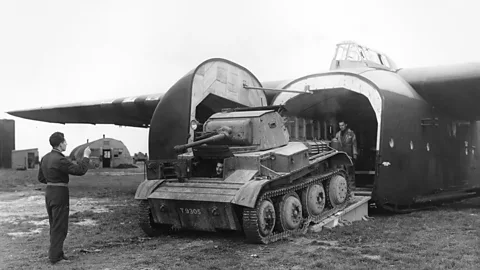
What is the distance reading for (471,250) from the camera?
22.5 feet

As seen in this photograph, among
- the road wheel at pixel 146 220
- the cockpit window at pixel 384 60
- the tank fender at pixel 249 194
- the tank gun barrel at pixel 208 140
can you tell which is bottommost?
the road wheel at pixel 146 220

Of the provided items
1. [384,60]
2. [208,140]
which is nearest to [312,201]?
[208,140]

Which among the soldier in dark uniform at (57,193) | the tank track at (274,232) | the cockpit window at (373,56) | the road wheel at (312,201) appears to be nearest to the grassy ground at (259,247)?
the tank track at (274,232)

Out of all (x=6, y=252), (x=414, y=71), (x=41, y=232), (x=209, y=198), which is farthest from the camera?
(x=414, y=71)

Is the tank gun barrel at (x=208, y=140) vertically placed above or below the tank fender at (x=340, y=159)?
above

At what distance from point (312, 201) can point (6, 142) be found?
26764mm

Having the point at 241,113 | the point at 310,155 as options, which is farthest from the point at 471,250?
the point at 241,113

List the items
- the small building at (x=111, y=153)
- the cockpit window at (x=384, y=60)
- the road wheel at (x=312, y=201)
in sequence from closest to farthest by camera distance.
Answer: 1. the road wheel at (x=312, y=201)
2. the cockpit window at (x=384, y=60)
3. the small building at (x=111, y=153)

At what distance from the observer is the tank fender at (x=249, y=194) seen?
715cm

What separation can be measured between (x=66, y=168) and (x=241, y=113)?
148 inches

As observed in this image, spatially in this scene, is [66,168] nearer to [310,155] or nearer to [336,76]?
[310,155]

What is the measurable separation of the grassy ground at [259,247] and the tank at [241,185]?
34 cm

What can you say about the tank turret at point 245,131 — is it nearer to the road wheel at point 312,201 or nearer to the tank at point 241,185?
the tank at point 241,185

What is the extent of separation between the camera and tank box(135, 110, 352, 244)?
7.56m
